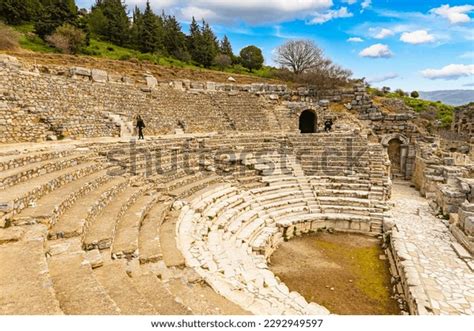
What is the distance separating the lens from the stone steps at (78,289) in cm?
256

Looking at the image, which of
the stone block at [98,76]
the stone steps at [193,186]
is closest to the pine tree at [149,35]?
the stone block at [98,76]

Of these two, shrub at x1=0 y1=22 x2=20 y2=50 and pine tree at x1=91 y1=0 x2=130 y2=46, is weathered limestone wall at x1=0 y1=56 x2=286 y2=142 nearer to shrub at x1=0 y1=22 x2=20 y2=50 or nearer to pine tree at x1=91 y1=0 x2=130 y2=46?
shrub at x1=0 y1=22 x2=20 y2=50

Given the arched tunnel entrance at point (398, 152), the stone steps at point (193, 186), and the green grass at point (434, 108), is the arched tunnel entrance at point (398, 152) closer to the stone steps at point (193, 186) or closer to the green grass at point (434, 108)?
the green grass at point (434, 108)

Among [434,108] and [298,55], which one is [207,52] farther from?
[434,108]

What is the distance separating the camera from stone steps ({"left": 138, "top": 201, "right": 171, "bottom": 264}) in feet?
14.5

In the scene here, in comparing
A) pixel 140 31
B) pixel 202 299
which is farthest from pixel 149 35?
pixel 202 299

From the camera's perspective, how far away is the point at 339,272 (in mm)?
6797

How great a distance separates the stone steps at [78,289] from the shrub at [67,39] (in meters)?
23.9

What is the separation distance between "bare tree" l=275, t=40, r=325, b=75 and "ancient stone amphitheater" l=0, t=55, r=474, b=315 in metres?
10.4

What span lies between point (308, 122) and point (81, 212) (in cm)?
1752

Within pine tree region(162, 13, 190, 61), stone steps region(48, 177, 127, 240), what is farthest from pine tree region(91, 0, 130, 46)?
stone steps region(48, 177, 127, 240)

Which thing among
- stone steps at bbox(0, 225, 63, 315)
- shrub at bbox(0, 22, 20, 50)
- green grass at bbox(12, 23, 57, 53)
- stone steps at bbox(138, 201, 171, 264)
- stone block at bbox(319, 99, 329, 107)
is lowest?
stone steps at bbox(138, 201, 171, 264)

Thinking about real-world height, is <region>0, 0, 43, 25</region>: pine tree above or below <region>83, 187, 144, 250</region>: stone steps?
above

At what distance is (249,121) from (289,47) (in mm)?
15504
